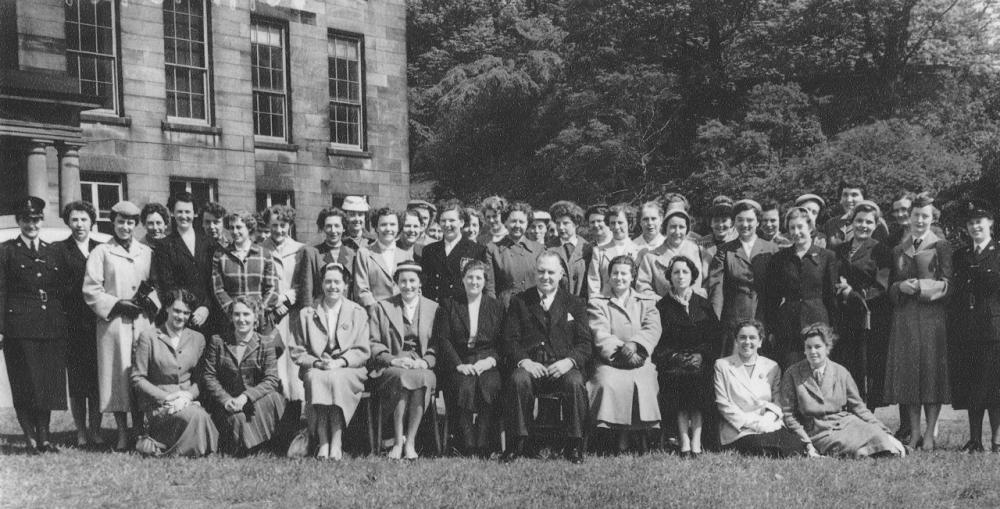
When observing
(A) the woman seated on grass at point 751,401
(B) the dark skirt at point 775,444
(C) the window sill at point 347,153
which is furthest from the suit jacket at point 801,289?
(C) the window sill at point 347,153

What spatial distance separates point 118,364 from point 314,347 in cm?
168

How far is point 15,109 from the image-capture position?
14.0 m

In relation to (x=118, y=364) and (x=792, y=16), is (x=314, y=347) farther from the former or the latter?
(x=792, y=16)

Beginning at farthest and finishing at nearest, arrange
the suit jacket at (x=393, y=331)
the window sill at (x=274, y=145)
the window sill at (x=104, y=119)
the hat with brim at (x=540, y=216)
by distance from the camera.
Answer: the window sill at (x=274, y=145) → the window sill at (x=104, y=119) → the hat with brim at (x=540, y=216) → the suit jacket at (x=393, y=331)

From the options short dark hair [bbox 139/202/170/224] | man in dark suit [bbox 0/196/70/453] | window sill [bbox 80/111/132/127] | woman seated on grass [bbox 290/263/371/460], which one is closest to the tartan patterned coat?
woman seated on grass [bbox 290/263/371/460]

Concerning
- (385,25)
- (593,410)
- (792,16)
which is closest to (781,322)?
(593,410)

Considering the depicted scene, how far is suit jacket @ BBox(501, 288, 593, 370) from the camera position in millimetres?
8023

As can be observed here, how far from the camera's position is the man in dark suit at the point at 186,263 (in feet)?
27.7

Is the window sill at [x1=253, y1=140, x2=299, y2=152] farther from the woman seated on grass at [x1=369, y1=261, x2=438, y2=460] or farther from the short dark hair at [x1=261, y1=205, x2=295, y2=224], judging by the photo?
the woman seated on grass at [x1=369, y1=261, x2=438, y2=460]

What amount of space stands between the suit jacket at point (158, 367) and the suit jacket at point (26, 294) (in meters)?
0.75

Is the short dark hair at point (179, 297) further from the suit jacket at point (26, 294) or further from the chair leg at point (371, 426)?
the chair leg at point (371, 426)

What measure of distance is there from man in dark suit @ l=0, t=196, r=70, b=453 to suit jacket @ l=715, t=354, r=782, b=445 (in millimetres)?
5412

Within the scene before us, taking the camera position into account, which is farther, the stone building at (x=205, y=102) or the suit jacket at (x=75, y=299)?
the stone building at (x=205, y=102)

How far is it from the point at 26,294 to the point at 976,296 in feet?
25.4
